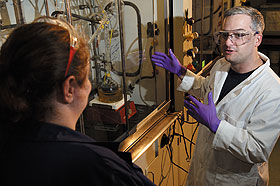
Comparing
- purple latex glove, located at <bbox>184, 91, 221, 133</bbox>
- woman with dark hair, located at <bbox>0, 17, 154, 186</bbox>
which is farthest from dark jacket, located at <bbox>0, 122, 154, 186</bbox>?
purple latex glove, located at <bbox>184, 91, 221, 133</bbox>

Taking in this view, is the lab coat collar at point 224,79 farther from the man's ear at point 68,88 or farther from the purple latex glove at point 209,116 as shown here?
the man's ear at point 68,88

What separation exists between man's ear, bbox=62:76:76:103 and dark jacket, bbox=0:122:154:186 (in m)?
0.08

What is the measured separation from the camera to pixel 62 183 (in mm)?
615

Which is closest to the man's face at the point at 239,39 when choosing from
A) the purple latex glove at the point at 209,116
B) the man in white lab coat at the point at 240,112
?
the man in white lab coat at the point at 240,112

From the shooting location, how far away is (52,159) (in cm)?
62

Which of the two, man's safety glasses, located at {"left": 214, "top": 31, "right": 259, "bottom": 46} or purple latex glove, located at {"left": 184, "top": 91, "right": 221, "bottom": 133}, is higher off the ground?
man's safety glasses, located at {"left": 214, "top": 31, "right": 259, "bottom": 46}

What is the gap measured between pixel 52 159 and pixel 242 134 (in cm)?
100

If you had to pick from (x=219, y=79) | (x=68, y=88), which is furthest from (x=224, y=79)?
(x=68, y=88)

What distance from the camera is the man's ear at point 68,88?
684 mm

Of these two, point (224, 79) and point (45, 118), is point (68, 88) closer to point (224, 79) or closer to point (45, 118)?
point (45, 118)

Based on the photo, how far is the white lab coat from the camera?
132 centimetres

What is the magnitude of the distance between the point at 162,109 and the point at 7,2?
1.16 metres

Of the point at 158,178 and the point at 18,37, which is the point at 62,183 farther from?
the point at 158,178

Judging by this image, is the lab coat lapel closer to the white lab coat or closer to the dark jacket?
the white lab coat
